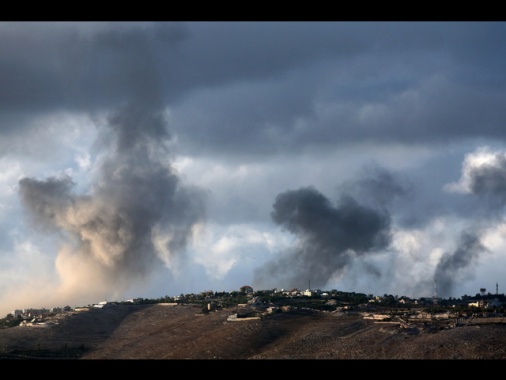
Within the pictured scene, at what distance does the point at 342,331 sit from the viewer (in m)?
61.1

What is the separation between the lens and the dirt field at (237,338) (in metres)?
52.9

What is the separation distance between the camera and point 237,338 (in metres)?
62.0

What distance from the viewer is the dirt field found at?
52.9 m
